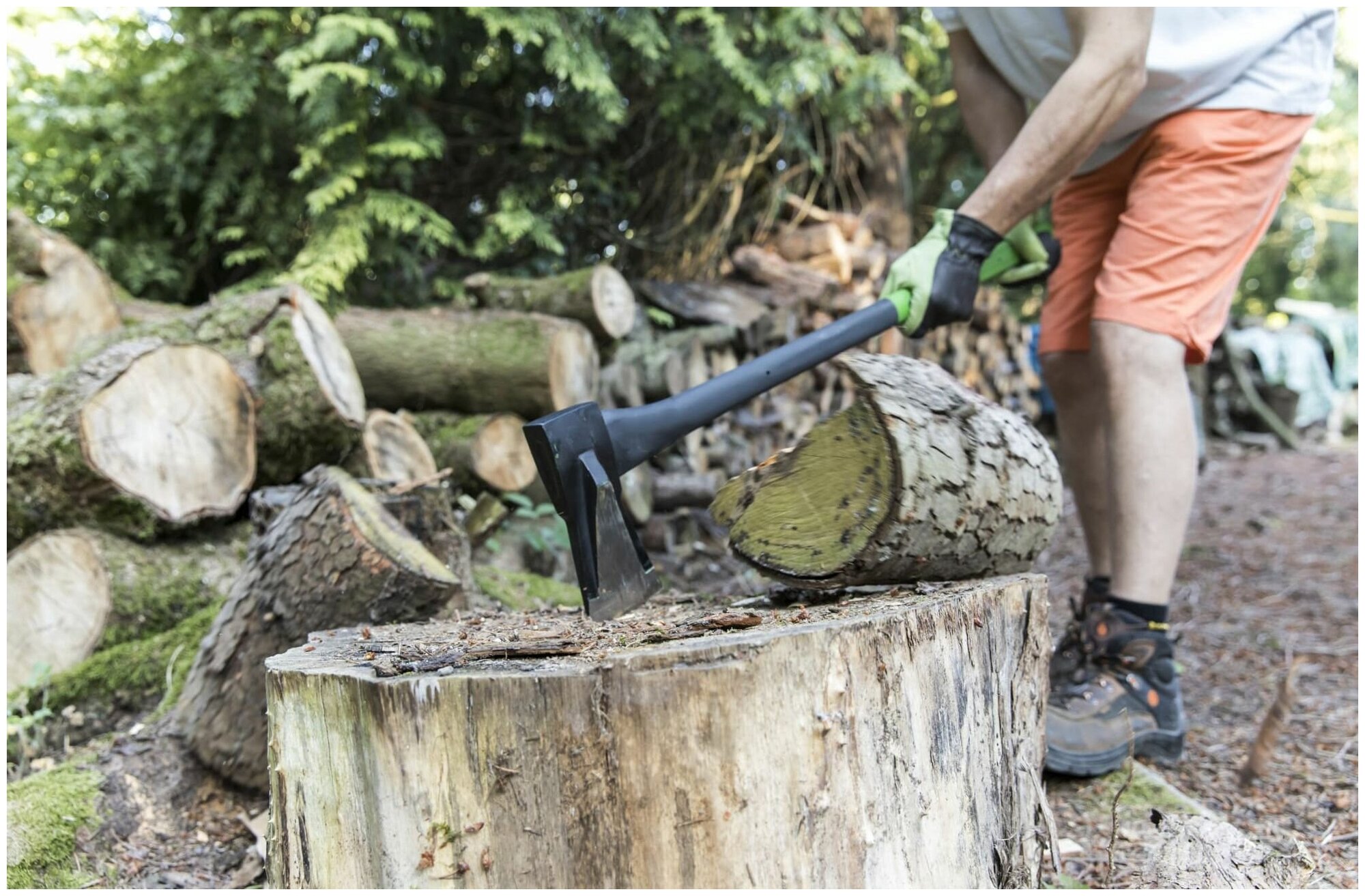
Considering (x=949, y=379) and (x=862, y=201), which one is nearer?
(x=949, y=379)

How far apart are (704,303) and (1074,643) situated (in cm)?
290

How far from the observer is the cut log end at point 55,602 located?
2.44 meters

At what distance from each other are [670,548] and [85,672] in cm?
220

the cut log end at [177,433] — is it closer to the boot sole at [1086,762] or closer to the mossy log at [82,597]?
the mossy log at [82,597]

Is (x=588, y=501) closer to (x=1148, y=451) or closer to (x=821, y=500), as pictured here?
(x=821, y=500)

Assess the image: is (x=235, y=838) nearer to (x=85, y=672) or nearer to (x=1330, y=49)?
(x=85, y=672)

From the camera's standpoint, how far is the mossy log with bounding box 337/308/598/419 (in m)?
3.41

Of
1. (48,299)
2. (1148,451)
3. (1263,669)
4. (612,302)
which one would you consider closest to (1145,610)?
(1148,451)

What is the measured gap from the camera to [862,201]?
6223 mm

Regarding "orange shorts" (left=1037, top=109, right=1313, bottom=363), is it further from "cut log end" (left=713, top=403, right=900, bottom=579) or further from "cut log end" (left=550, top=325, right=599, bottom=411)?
"cut log end" (left=550, top=325, right=599, bottom=411)

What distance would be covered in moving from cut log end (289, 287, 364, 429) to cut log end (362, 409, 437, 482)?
0.11 m

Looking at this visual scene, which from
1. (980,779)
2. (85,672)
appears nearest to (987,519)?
(980,779)

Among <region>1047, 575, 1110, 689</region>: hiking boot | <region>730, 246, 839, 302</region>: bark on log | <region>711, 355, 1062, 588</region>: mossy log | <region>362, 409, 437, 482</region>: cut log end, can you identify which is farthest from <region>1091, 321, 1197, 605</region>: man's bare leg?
<region>730, 246, 839, 302</region>: bark on log

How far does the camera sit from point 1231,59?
202cm
